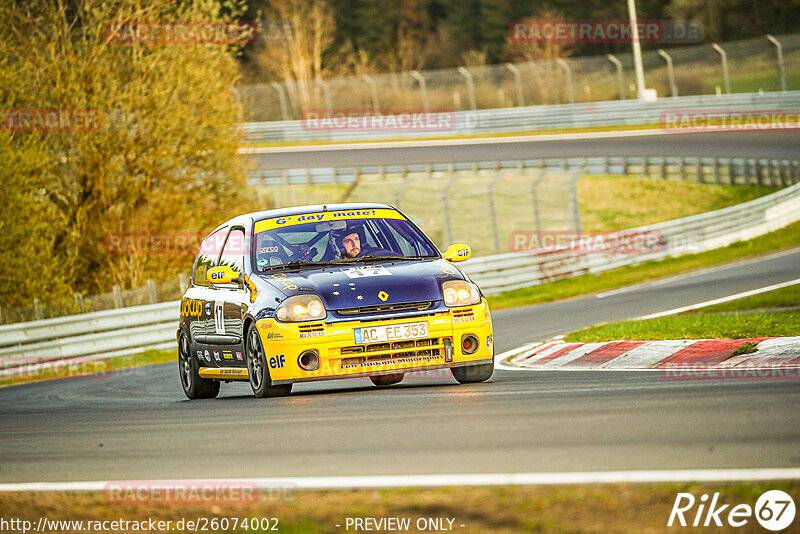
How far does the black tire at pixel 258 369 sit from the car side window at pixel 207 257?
1490 mm

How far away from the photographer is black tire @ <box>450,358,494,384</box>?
376 inches

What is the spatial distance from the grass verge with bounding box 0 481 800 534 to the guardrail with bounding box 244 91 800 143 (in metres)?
38.8

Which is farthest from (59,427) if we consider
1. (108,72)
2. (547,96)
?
(547,96)

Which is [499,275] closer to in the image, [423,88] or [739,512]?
[739,512]

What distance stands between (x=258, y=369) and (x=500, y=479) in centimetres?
466

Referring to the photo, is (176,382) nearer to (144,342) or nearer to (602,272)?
(144,342)

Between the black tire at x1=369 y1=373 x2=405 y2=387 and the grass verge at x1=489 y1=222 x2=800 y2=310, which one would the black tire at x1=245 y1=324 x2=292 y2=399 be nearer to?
the black tire at x1=369 y1=373 x2=405 y2=387

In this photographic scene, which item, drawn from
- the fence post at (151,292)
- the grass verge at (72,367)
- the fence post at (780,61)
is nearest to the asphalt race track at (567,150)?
the fence post at (780,61)

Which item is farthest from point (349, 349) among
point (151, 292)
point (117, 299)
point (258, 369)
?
point (151, 292)

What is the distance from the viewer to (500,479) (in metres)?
5.04

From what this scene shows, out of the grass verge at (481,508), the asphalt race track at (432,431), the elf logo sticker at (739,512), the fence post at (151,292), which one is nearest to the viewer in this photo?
the elf logo sticker at (739,512)

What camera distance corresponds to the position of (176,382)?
14.2 meters

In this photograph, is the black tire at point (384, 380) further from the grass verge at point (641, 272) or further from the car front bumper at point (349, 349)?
the grass verge at point (641, 272)

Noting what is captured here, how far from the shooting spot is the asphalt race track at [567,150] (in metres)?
37.9
